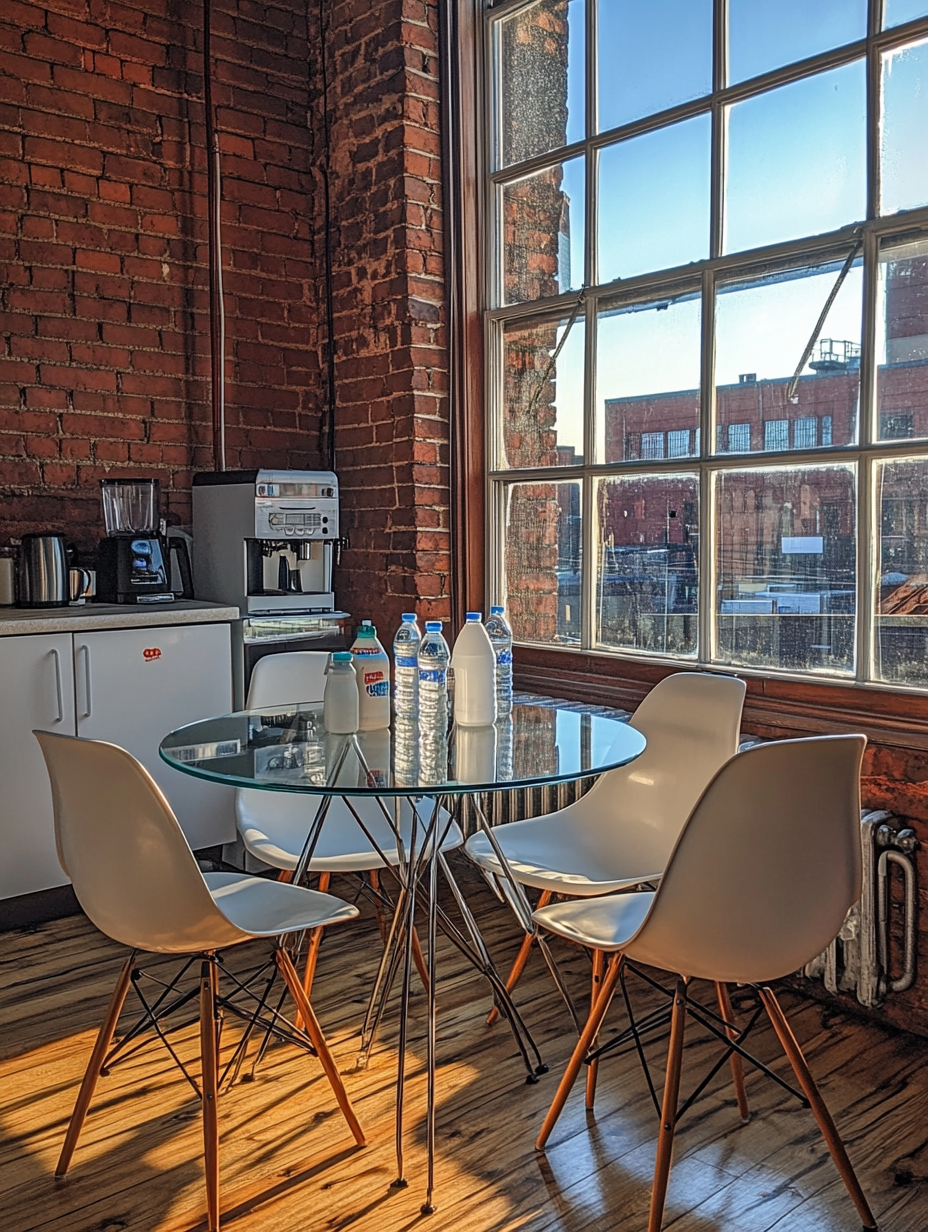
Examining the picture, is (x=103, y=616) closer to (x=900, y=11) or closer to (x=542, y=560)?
(x=542, y=560)

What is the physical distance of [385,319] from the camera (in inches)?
151

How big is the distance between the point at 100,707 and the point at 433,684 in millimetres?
1504

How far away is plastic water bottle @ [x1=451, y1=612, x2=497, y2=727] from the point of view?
93.4 inches

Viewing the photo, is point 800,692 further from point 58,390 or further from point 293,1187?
point 58,390

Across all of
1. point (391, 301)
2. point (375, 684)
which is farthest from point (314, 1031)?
point (391, 301)

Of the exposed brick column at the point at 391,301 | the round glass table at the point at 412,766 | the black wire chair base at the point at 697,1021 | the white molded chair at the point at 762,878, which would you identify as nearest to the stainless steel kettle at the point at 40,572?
the exposed brick column at the point at 391,301

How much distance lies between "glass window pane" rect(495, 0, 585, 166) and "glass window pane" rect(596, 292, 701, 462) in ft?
2.26

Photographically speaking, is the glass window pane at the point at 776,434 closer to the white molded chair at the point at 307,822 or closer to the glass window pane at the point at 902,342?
the glass window pane at the point at 902,342

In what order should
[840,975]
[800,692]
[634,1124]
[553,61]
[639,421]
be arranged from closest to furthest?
[634,1124], [840,975], [800,692], [639,421], [553,61]

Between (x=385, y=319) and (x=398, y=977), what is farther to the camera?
(x=385, y=319)

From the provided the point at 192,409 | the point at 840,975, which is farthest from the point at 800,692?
the point at 192,409

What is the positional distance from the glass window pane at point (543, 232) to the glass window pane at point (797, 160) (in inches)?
24.5

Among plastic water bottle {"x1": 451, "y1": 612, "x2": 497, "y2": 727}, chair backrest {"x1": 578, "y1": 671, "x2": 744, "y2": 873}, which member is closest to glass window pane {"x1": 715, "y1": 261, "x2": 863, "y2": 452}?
chair backrest {"x1": 578, "y1": 671, "x2": 744, "y2": 873}

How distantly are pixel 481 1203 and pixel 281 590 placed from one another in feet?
7.41
